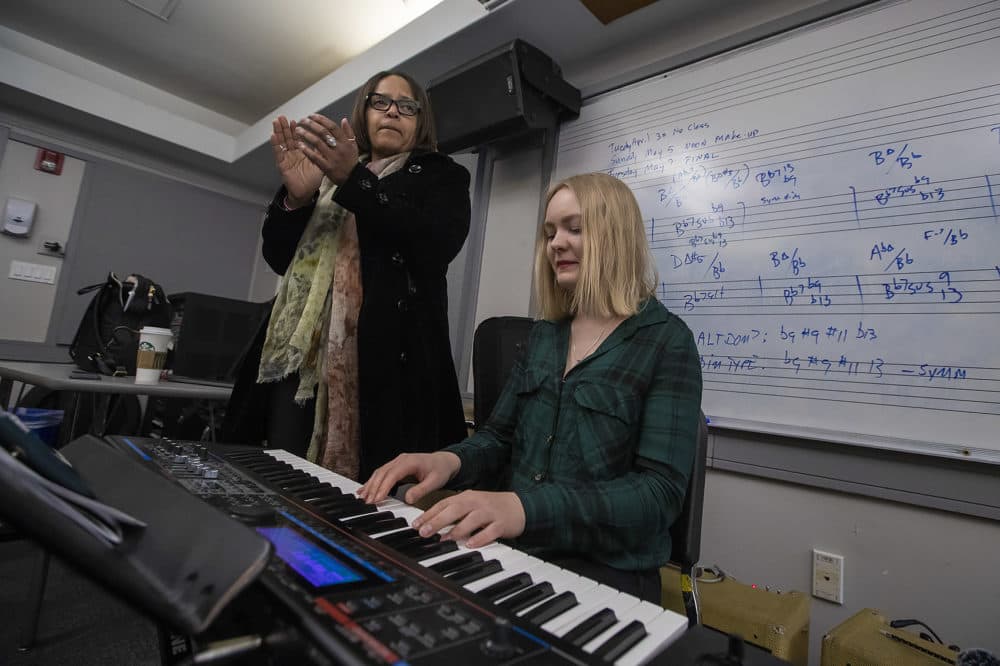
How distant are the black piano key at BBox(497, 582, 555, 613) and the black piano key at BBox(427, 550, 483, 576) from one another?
0.23ft

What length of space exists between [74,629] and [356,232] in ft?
4.98

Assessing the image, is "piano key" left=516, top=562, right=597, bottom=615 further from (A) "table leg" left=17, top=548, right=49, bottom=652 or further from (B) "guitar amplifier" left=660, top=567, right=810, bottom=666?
(A) "table leg" left=17, top=548, right=49, bottom=652

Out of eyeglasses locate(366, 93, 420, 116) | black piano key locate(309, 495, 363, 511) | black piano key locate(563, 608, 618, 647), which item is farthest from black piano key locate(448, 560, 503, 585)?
eyeglasses locate(366, 93, 420, 116)

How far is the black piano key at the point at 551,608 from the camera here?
385mm

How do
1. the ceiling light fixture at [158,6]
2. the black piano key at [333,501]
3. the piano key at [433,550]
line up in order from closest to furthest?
1. the piano key at [433,550]
2. the black piano key at [333,501]
3. the ceiling light fixture at [158,6]

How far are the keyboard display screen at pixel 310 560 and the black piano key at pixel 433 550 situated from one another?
0.08 metres

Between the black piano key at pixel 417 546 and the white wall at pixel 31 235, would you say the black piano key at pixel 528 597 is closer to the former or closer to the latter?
the black piano key at pixel 417 546

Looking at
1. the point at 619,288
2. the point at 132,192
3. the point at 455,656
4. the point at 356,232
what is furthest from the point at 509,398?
the point at 132,192

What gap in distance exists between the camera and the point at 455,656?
0.31m

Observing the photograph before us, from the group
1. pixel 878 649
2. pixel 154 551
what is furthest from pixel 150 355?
pixel 878 649

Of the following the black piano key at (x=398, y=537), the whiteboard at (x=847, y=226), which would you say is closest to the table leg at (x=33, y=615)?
the black piano key at (x=398, y=537)

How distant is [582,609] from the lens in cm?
41

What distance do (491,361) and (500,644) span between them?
1.14 m

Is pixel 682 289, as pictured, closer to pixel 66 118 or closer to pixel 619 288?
pixel 619 288
